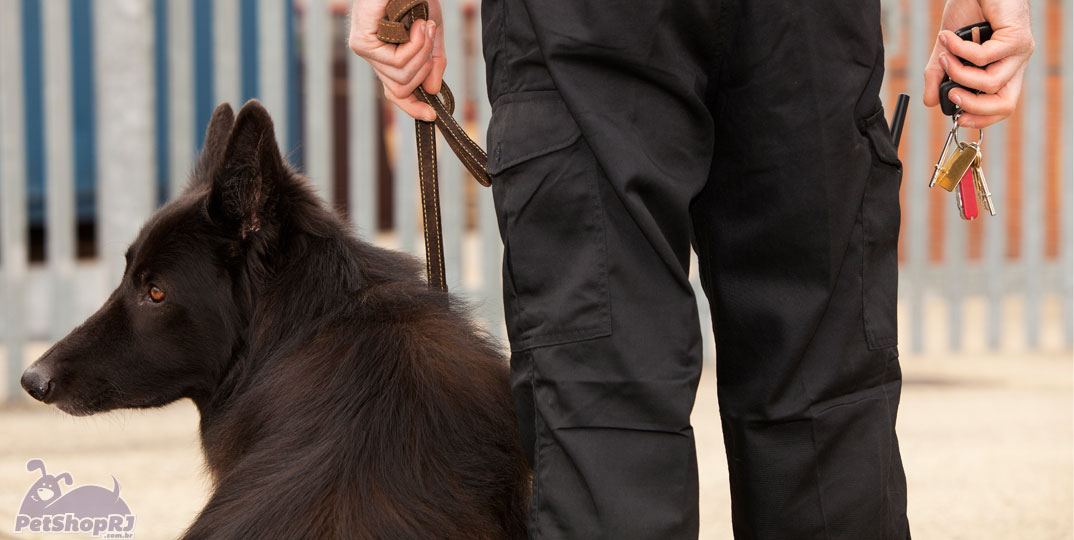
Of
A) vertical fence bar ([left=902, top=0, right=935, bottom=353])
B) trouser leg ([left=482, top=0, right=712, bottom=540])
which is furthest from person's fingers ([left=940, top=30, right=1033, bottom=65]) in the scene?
vertical fence bar ([left=902, top=0, right=935, bottom=353])

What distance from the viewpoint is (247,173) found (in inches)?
72.1

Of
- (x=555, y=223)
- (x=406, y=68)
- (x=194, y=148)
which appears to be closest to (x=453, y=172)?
(x=194, y=148)

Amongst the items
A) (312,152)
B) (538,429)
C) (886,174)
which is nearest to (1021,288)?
(312,152)

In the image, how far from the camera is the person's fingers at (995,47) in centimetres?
149

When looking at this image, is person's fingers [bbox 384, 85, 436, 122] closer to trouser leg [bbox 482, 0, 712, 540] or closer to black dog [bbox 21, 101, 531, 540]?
black dog [bbox 21, 101, 531, 540]

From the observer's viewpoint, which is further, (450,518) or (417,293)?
(417,293)

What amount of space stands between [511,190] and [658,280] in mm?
230

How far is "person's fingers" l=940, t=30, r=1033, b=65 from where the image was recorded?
58.5 inches

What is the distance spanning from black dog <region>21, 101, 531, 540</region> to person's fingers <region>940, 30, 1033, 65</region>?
0.89 metres

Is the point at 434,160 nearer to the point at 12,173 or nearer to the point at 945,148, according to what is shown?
the point at 945,148

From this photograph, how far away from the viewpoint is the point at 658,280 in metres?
1.35

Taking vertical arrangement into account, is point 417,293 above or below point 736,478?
above

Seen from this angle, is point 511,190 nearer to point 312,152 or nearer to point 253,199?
point 253,199

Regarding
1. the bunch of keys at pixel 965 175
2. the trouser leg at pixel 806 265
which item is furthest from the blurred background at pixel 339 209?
the bunch of keys at pixel 965 175
